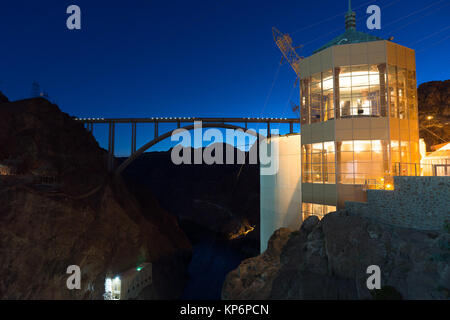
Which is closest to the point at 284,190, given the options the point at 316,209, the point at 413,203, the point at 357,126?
the point at 316,209

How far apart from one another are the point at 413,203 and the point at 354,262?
160 inches

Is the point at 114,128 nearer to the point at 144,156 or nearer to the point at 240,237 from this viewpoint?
the point at 240,237

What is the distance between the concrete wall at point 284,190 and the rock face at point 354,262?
3.97 m

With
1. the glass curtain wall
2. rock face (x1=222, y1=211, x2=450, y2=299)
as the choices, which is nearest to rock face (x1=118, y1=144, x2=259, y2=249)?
the glass curtain wall

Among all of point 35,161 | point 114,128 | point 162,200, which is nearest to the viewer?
point 35,161

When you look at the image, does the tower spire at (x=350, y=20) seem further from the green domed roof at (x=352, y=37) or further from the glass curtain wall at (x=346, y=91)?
the glass curtain wall at (x=346, y=91)

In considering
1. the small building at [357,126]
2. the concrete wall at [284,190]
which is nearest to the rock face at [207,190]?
the concrete wall at [284,190]

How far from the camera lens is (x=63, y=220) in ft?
88.1

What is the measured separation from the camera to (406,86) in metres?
17.8

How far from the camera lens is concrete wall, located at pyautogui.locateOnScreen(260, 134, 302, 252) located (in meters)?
20.2

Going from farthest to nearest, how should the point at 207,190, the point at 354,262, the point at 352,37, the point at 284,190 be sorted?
the point at 207,190 → the point at 284,190 → the point at 352,37 → the point at 354,262

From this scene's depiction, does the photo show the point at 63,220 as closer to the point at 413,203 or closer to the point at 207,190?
the point at 413,203
